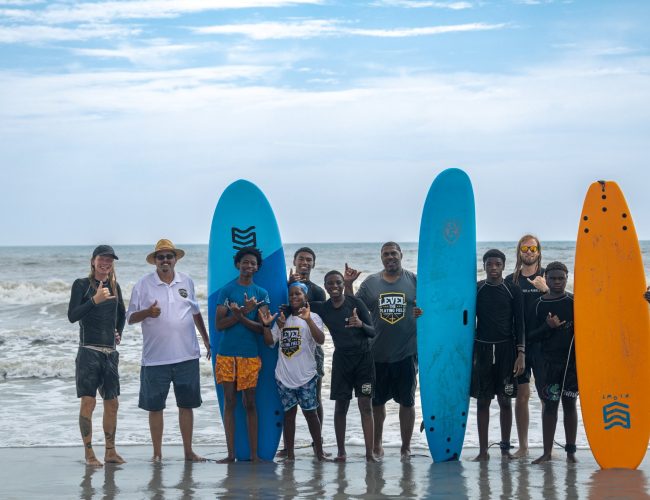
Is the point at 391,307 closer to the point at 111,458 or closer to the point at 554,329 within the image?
the point at 554,329

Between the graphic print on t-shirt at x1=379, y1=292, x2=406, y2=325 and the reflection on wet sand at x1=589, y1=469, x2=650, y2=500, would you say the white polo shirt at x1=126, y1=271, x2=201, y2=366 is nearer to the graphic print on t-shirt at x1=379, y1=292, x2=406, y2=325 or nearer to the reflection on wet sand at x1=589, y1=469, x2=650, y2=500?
the graphic print on t-shirt at x1=379, y1=292, x2=406, y2=325

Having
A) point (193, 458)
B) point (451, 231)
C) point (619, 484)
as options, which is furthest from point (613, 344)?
point (193, 458)

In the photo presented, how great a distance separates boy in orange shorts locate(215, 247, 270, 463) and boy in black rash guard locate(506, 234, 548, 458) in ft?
5.49

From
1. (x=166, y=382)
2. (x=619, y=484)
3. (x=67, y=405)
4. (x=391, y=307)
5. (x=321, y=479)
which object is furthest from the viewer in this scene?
(x=67, y=405)

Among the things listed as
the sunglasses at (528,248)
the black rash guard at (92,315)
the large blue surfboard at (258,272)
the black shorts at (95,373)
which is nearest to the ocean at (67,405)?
the large blue surfboard at (258,272)

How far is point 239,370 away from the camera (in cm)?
563

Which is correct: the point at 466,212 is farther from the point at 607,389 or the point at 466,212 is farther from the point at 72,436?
the point at 72,436

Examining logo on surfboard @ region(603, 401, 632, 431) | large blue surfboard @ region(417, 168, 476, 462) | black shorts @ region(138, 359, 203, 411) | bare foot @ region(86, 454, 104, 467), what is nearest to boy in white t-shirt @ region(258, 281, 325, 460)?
black shorts @ region(138, 359, 203, 411)

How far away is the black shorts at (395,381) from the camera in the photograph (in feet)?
19.2

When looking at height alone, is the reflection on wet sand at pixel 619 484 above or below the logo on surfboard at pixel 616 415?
below

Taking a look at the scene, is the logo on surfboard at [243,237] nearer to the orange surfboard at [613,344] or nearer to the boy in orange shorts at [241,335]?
the boy in orange shorts at [241,335]

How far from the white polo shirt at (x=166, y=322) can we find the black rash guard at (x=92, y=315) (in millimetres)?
126

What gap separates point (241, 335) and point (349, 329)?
27.0 inches

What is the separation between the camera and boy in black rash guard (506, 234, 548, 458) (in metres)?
5.80
